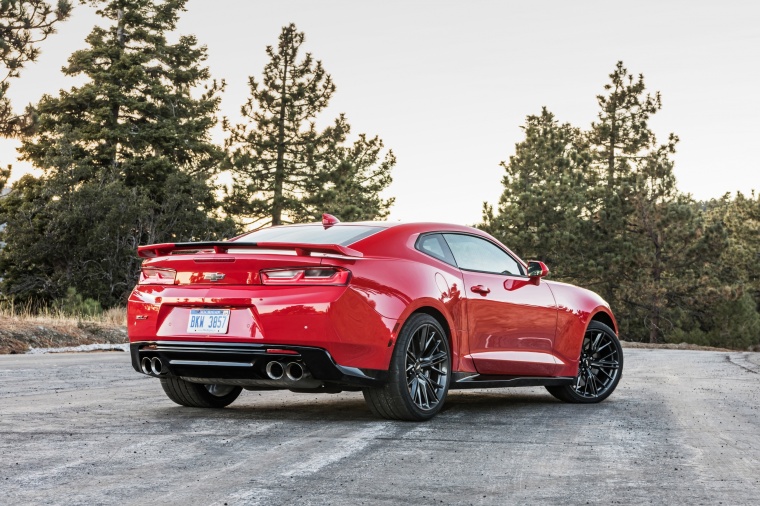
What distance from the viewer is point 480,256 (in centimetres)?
857

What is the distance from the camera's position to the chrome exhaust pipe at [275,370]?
22.8ft

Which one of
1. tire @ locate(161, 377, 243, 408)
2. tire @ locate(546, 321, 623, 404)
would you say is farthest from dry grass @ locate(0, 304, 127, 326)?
tire @ locate(546, 321, 623, 404)

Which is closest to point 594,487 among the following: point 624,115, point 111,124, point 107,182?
point 107,182

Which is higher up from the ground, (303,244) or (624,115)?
(624,115)

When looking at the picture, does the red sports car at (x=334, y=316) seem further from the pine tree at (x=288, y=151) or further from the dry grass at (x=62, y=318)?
the pine tree at (x=288, y=151)

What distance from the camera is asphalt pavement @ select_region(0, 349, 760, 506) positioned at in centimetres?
483

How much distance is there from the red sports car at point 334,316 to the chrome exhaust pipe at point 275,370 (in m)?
0.01

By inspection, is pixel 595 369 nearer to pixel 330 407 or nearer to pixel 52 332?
pixel 330 407

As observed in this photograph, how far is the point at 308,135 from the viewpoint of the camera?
56156mm

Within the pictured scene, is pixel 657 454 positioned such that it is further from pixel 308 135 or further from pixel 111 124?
pixel 308 135

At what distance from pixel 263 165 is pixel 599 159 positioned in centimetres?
2186

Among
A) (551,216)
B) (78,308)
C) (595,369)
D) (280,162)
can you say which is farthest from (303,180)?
(595,369)

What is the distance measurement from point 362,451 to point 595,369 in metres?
4.37

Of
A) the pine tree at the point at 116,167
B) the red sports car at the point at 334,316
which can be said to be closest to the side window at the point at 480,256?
the red sports car at the point at 334,316
